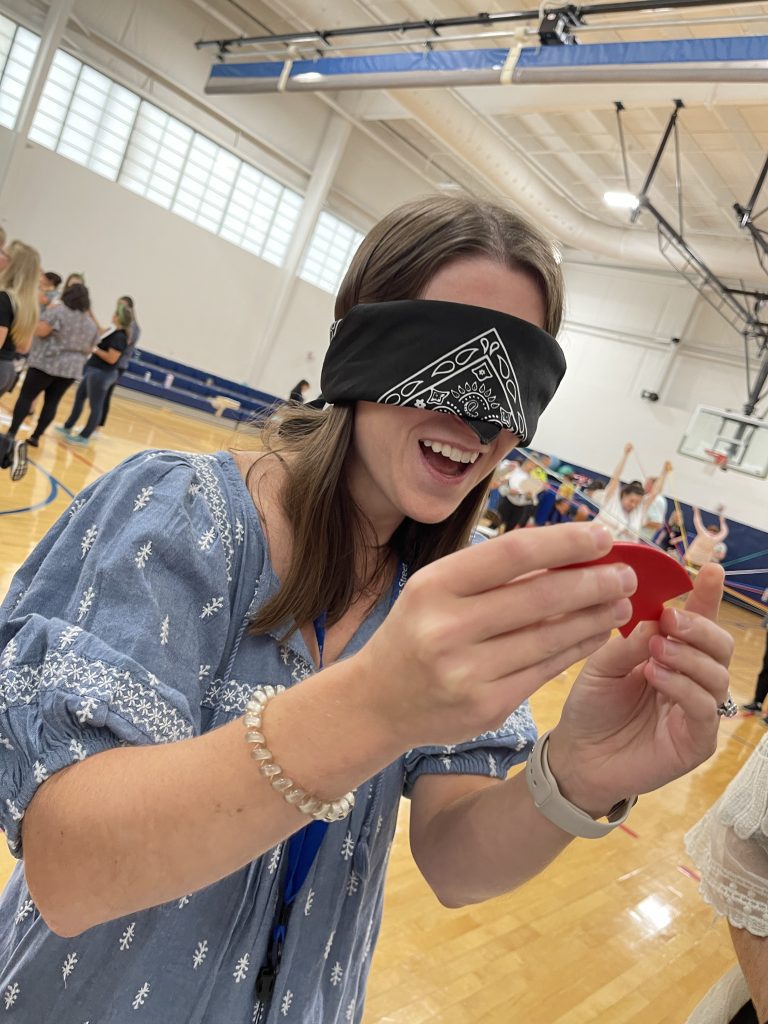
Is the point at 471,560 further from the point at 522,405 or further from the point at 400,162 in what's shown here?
the point at 400,162

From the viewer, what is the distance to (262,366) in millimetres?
14172

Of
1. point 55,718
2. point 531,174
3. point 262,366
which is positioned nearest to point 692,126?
point 531,174

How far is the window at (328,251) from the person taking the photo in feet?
46.2

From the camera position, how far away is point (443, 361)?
0.90 m

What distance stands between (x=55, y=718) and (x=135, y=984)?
37 cm

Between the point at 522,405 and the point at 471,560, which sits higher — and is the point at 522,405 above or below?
above

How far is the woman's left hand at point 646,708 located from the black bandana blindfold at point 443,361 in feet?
1.03

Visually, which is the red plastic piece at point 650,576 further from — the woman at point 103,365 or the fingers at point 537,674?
the woman at point 103,365

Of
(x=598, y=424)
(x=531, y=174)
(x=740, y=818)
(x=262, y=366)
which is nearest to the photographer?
(x=740, y=818)

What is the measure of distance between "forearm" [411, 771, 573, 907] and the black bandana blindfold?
0.47 meters

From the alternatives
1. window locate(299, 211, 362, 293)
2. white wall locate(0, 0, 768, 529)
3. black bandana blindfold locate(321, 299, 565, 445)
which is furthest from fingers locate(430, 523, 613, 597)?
window locate(299, 211, 362, 293)

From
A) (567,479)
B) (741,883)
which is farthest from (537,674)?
(567,479)

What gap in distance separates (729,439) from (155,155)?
36.3ft

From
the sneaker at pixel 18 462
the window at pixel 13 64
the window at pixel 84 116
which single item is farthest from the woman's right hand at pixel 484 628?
the window at pixel 84 116
